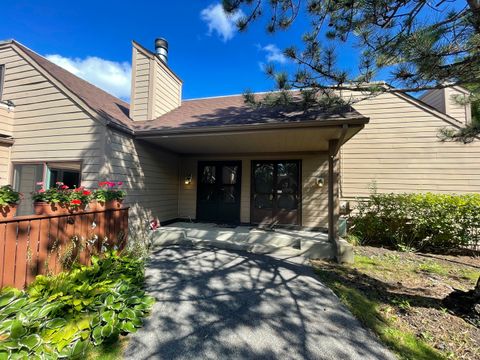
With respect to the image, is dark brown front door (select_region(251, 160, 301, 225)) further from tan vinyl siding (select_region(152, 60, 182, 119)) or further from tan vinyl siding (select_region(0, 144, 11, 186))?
tan vinyl siding (select_region(0, 144, 11, 186))

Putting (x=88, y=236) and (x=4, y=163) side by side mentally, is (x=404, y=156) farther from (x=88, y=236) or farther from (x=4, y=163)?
(x=4, y=163)

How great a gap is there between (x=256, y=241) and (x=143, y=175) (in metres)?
3.35

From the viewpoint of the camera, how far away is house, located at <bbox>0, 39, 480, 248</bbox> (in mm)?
4926

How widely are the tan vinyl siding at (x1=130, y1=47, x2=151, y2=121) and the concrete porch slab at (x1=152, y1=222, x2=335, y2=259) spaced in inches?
135

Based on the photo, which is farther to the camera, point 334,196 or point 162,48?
point 162,48

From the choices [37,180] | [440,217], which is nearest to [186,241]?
[37,180]

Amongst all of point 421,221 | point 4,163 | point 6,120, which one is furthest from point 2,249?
point 421,221

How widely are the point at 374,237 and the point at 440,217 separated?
1.51 metres

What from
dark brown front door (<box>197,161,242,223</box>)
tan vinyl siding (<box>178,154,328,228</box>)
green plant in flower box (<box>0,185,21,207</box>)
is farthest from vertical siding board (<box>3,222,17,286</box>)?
tan vinyl siding (<box>178,154,328,228</box>)

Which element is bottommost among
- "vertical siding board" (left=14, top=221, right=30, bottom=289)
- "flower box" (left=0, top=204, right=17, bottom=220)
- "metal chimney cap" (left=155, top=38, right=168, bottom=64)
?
"vertical siding board" (left=14, top=221, right=30, bottom=289)

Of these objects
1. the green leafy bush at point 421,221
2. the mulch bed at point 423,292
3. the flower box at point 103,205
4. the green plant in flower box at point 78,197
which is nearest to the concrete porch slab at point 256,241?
the mulch bed at point 423,292

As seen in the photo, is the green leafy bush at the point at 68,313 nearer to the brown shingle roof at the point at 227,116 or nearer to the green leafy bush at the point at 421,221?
the brown shingle roof at the point at 227,116

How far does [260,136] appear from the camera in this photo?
17.1 ft

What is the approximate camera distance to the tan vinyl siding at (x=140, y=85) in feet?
21.1
